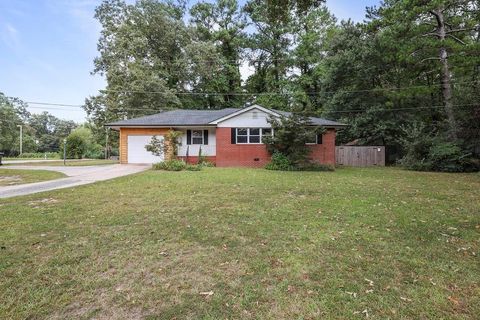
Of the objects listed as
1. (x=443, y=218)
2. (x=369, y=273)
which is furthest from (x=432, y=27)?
(x=369, y=273)

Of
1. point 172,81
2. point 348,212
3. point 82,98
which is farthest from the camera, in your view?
point 172,81

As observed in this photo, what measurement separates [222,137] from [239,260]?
15.0 meters

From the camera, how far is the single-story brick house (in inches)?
716

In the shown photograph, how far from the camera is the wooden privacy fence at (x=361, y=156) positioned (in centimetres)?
2136

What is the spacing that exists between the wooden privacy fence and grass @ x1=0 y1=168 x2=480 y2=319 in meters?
15.6

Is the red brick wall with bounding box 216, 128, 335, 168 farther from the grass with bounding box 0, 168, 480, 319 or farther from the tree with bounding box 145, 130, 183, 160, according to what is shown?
the grass with bounding box 0, 168, 480, 319

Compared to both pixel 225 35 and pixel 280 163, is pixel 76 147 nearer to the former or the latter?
pixel 225 35

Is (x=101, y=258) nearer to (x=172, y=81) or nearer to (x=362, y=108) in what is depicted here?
(x=362, y=108)

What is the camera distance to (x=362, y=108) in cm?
2281

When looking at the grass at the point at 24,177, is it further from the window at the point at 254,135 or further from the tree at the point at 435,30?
the tree at the point at 435,30

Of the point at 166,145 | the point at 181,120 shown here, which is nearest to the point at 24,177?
the point at 166,145

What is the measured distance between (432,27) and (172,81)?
23783mm

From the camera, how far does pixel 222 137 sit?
18219mm

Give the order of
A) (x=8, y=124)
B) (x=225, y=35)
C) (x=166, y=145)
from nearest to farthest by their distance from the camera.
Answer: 1. (x=166, y=145)
2. (x=225, y=35)
3. (x=8, y=124)
